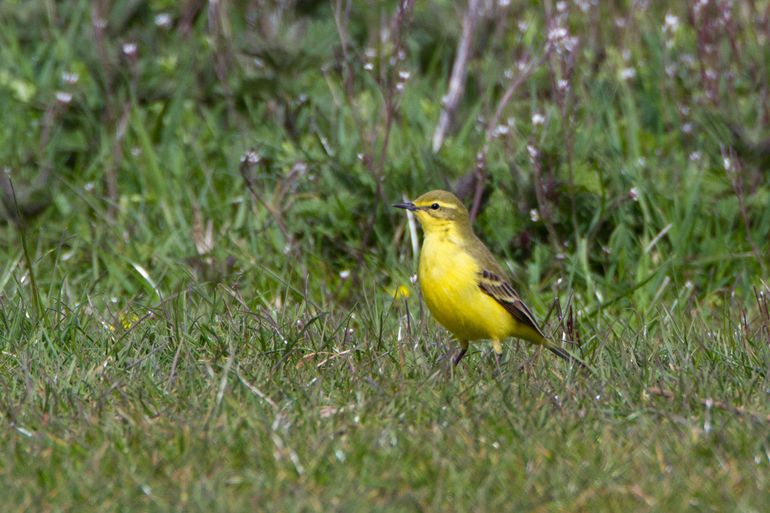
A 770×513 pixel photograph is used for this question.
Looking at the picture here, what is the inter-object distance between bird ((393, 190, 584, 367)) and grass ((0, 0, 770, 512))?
101 mm

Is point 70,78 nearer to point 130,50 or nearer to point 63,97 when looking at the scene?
point 63,97

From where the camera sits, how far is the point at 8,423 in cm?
409

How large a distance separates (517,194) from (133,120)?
8.04 ft

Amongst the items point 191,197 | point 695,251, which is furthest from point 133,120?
point 695,251

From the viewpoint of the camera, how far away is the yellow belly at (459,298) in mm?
5227

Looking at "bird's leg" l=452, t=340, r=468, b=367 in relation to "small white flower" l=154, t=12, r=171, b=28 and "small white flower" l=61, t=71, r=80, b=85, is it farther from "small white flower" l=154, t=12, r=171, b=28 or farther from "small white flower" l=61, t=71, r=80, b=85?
"small white flower" l=154, t=12, r=171, b=28

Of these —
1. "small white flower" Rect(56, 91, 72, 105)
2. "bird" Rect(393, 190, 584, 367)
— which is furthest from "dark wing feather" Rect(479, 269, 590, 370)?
"small white flower" Rect(56, 91, 72, 105)

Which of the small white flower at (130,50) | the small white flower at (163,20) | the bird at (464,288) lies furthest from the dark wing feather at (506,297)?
the small white flower at (163,20)

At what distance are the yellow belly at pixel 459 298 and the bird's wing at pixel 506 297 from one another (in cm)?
2

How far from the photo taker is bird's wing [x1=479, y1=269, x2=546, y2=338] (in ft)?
17.5

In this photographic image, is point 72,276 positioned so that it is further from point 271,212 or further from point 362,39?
point 362,39

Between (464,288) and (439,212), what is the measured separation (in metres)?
0.46

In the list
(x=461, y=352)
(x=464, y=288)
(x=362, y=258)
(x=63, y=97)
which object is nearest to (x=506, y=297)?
(x=464, y=288)

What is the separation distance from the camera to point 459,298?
525cm
